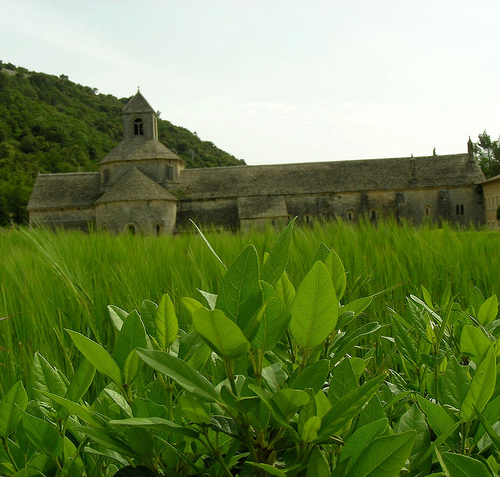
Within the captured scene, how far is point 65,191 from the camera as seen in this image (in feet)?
121

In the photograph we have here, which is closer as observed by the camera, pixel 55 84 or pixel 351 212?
pixel 351 212

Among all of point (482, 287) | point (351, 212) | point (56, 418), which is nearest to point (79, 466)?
point (56, 418)

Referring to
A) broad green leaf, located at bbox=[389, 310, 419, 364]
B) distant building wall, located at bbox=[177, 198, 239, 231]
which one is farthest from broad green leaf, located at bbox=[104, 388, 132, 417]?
distant building wall, located at bbox=[177, 198, 239, 231]

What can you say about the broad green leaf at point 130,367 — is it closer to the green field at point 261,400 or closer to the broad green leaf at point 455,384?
the green field at point 261,400

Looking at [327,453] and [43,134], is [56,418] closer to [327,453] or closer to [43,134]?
[327,453]

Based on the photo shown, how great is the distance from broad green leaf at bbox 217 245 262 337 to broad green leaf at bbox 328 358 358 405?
156mm

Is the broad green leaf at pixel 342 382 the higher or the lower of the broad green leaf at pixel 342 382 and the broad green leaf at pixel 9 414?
the higher

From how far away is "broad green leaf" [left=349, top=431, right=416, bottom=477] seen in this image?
590 mm

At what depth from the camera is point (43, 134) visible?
2852 inches

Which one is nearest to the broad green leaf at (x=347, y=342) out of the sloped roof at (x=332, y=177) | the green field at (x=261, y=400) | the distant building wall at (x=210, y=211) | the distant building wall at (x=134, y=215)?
the green field at (x=261, y=400)

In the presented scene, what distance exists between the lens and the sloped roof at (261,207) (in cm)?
3372

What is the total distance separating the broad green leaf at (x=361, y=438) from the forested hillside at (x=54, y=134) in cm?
5208

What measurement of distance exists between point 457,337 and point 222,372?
0.61 meters

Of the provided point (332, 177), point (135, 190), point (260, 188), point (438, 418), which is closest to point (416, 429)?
point (438, 418)
